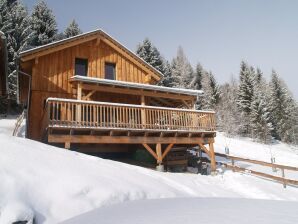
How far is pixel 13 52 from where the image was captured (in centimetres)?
2797

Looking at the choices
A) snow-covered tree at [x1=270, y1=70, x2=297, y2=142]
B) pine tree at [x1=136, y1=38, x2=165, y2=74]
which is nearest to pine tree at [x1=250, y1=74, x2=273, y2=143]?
snow-covered tree at [x1=270, y1=70, x2=297, y2=142]

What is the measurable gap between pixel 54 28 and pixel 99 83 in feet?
73.6

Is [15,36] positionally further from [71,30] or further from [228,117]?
[228,117]

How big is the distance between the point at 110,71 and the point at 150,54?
21974mm

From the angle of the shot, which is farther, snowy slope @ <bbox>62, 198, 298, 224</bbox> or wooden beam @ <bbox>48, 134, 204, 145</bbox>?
wooden beam @ <bbox>48, 134, 204, 145</bbox>

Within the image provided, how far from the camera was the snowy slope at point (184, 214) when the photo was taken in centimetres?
412

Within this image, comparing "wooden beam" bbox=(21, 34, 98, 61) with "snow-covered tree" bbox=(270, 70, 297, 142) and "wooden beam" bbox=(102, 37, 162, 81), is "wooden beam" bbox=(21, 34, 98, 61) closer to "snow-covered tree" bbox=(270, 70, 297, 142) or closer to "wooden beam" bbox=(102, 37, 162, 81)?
"wooden beam" bbox=(102, 37, 162, 81)

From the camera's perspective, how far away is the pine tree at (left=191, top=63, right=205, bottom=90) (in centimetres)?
4917

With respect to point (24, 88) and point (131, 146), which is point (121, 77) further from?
point (24, 88)

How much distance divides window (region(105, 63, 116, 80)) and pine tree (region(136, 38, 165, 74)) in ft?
68.2

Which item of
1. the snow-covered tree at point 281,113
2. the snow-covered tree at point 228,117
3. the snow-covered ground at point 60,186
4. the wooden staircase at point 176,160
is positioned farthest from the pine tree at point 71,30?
the snow-covered ground at point 60,186

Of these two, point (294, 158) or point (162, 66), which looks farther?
point (162, 66)

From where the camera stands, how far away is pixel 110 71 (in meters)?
18.1

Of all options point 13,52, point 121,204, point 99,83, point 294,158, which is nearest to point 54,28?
point 13,52
